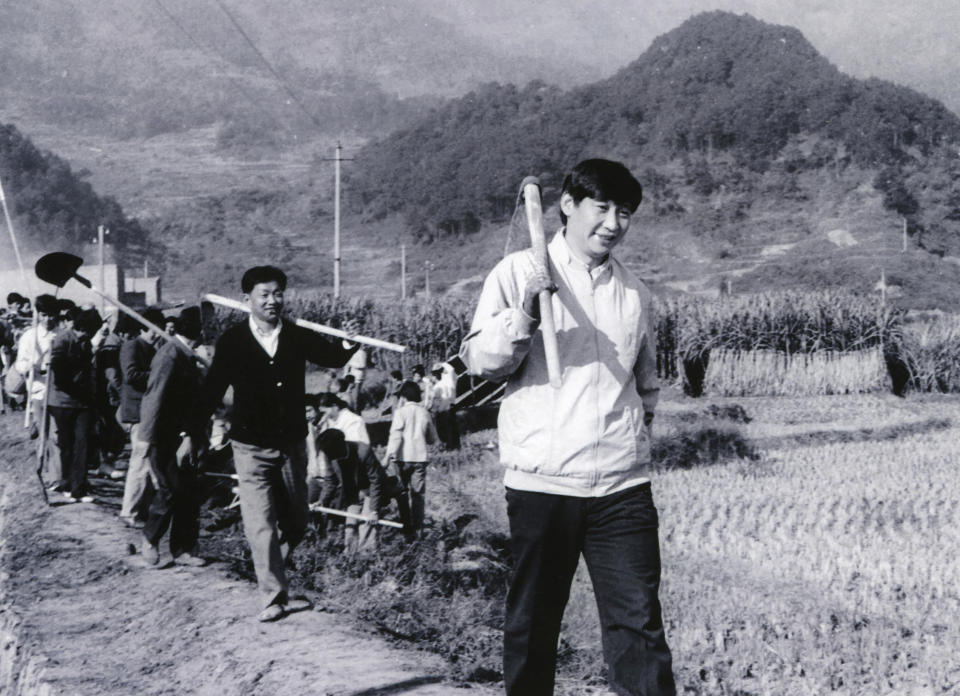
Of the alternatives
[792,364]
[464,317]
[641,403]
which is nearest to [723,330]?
[792,364]

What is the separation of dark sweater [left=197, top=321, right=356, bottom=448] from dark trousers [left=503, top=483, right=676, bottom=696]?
8.15 feet

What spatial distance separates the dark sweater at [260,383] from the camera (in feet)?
18.8

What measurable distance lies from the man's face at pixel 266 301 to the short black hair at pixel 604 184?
2543 mm

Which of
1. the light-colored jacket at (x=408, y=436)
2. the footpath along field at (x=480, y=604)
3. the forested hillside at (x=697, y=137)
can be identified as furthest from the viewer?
the forested hillside at (x=697, y=137)

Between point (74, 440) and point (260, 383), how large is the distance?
4.63m

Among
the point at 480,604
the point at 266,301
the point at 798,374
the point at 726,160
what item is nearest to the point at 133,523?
the point at 480,604

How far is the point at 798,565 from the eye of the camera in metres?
9.09

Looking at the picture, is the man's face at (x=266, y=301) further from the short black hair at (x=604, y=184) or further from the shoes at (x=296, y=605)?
the short black hair at (x=604, y=184)

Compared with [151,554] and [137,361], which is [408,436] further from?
[151,554]

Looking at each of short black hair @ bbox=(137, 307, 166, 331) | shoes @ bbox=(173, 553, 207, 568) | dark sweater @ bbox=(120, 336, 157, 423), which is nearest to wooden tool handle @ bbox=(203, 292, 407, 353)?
shoes @ bbox=(173, 553, 207, 568)

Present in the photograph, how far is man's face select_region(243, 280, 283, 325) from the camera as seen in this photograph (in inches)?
228

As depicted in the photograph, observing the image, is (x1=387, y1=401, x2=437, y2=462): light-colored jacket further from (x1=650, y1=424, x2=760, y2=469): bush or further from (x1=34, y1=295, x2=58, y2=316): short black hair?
(x1=650, y1=424, x2=760, y2=469): bush

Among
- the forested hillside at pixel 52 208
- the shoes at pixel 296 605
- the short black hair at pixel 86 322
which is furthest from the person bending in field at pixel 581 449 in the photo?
the forested hillside at pixel 52 208

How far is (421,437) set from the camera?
10875 millimetres
